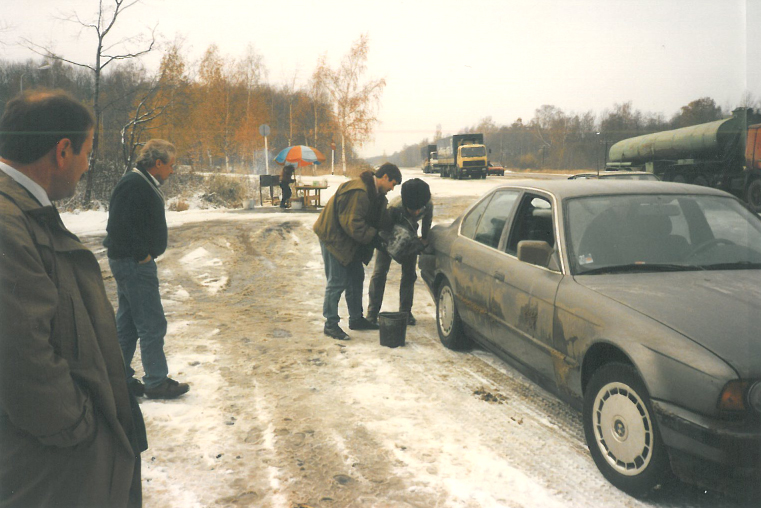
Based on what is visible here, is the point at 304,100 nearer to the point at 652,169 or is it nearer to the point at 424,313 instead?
the point at 652,169

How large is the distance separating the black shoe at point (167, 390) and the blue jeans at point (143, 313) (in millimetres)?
31

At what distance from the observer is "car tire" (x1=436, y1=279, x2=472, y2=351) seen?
556 centimetres

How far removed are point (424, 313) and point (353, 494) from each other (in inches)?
176

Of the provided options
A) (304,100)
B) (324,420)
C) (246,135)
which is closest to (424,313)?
(324,420)

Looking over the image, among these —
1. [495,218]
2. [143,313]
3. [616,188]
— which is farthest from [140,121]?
[616,188]

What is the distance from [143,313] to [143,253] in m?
0.46

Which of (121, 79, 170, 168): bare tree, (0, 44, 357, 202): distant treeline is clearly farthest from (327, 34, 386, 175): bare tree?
(121, 79, 170, 168): bare tree

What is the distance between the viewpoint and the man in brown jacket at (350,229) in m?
5.86

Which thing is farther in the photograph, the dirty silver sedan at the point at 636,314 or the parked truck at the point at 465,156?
the parked truck at the point at 465,156

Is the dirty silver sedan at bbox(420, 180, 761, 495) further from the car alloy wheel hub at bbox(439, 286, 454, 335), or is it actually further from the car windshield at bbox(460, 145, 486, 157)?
the car windshield at bbox(460, 145, 486, 157)

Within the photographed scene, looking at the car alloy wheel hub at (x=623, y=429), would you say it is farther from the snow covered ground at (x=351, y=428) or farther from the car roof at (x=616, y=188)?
the car roof at (x=616, y=188)

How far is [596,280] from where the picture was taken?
3588 millimetres

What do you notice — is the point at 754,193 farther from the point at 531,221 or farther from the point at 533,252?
the point at 533,252

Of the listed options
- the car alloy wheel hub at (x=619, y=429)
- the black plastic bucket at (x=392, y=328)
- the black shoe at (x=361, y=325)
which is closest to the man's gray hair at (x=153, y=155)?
the black plastic bucket at (x=392, y=328)
